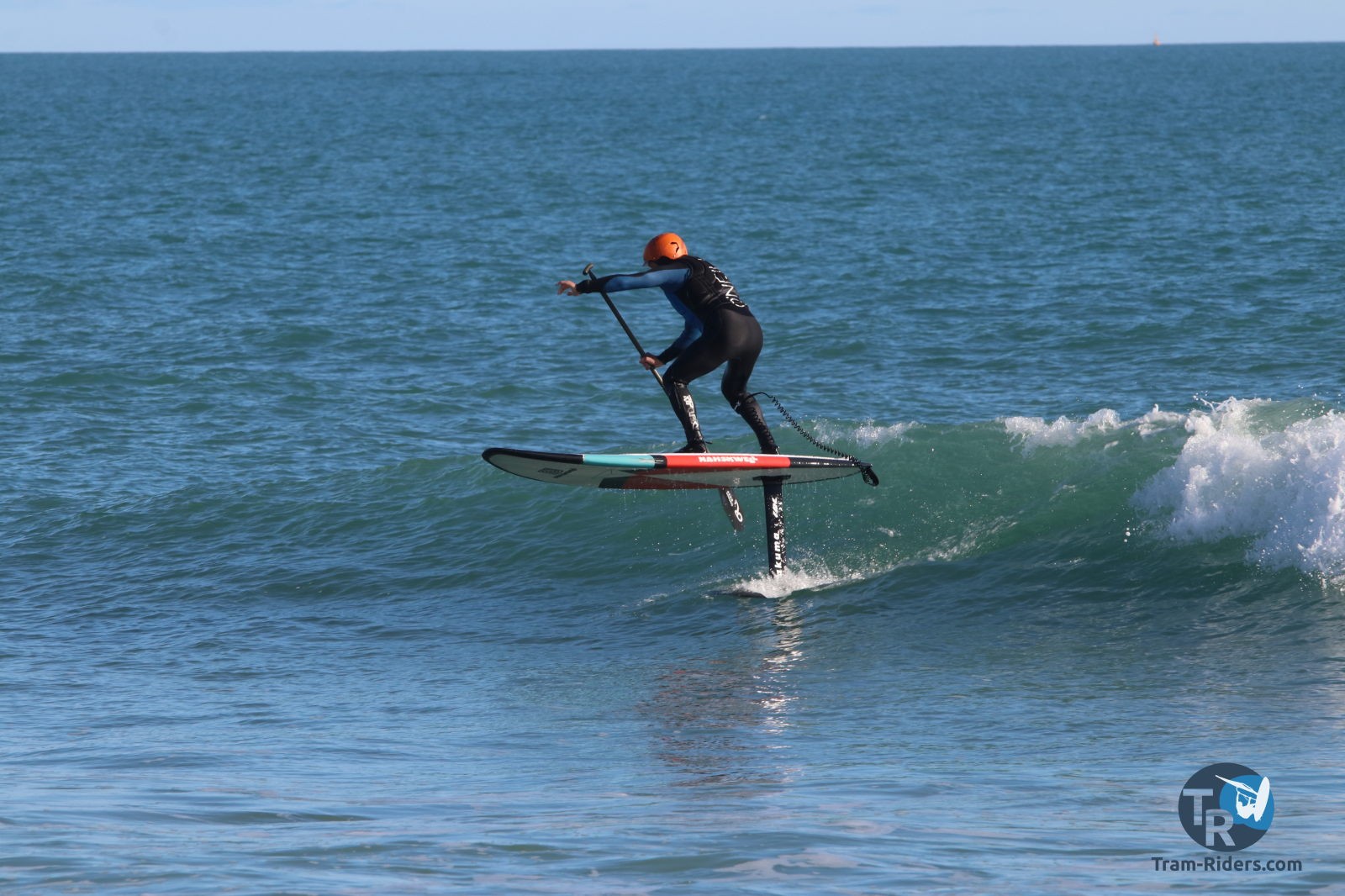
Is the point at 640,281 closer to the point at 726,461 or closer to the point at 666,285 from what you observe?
the point at 666,285

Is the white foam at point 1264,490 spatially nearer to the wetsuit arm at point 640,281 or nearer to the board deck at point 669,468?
the board deck at point 669,468

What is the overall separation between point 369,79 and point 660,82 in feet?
106

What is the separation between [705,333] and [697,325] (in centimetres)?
20

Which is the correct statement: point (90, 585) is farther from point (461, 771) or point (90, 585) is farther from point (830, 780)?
point (830, 780)

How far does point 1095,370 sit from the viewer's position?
21.5m

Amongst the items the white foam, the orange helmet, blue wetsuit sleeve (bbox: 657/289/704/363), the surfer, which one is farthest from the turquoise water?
the orange helmet

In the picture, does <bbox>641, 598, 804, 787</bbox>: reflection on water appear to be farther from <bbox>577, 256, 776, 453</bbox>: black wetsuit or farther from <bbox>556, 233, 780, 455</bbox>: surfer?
<bbox>577, 256, 776, 453</bbox>: black wetsuit

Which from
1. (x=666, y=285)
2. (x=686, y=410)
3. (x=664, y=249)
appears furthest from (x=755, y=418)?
(x=664, y=249)

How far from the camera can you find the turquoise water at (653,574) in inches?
265

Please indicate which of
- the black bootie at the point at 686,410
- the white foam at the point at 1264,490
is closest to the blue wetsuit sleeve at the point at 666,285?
the black bootie at the point at 686,410

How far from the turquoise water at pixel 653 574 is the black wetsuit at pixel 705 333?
189 centimetres

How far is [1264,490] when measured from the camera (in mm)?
12688

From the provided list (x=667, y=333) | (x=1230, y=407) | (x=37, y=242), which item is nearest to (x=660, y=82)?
(x=37, y=242)

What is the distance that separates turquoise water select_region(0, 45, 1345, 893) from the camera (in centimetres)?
673
